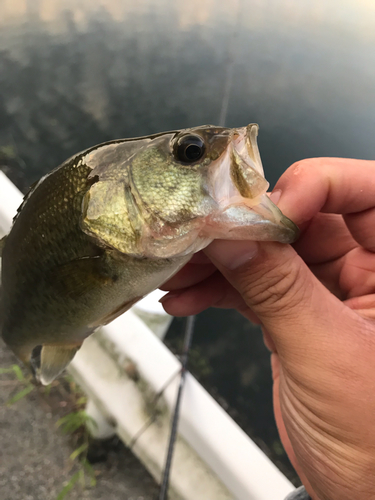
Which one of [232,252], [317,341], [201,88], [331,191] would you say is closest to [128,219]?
[232,252]

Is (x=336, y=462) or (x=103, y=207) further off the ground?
(x=103, y=207)

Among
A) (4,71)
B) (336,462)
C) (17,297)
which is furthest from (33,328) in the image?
(4,71)

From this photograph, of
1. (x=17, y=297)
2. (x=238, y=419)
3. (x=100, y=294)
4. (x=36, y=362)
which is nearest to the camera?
(x=100, y=294)

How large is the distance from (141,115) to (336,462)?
4382 millimetres

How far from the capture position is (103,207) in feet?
2.70

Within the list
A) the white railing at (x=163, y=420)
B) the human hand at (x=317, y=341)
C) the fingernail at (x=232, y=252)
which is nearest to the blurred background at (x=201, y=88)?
the white railing at (x=163, y=420)

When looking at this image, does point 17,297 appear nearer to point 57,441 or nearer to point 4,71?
point 57,441

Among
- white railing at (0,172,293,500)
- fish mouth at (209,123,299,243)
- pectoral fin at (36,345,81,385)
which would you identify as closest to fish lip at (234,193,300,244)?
fish mouth at (209,123,299,243)

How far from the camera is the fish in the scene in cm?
77

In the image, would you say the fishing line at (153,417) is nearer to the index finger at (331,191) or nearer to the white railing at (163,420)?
the white railing at (163,420)

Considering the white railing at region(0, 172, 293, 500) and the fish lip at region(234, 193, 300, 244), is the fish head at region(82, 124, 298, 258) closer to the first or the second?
the fish lip at region(234, 193, 300, 244)

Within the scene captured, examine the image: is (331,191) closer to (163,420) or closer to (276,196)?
(276,196)

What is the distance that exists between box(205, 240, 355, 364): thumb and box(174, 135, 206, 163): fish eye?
8.7 inches

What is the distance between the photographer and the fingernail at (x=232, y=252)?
83 centimetres
